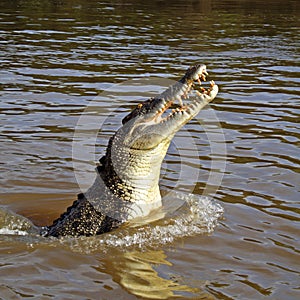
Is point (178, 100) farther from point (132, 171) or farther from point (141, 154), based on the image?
point (132, 171)

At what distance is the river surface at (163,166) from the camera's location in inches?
215

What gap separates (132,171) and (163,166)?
2057 mm

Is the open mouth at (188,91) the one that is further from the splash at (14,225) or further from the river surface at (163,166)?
the splash at (14,225)

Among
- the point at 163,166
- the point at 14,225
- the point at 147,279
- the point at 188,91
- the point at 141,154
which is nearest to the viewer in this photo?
the point at 147,279

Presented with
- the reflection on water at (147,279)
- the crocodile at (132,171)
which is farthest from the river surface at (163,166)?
the crocodile at (132,171)

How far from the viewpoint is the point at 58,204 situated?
739cm

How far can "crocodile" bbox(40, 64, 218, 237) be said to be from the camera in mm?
6227

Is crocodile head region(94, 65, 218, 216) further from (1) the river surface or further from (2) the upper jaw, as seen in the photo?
(1) the river surface

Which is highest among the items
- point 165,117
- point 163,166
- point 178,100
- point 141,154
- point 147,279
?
point 178,100

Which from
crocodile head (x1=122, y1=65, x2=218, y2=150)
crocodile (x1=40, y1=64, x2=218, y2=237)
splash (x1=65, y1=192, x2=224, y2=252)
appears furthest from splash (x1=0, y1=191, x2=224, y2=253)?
crocodile head (x1=122, y1=65, x2=218, y2=150)

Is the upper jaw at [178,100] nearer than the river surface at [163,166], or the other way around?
the river surface at [163,166]

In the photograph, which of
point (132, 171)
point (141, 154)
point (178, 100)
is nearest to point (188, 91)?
point (178, 100)

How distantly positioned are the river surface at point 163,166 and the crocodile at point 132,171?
0.63 ft

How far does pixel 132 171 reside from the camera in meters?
6.46
